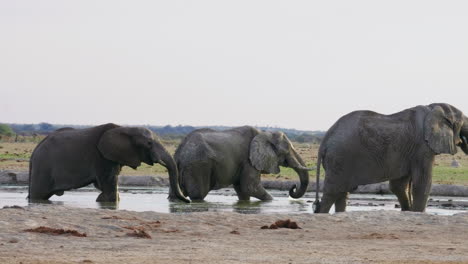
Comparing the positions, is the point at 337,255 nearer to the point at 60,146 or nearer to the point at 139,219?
the point at 139,219

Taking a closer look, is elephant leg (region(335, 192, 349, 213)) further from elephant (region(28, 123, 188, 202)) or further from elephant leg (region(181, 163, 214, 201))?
elephant leg (region(181, 163, 214, 201))

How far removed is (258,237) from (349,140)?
590 centimetres

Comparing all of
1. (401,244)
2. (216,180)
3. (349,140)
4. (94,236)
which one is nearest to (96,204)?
(216,180)

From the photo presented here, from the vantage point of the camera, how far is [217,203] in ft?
80.8

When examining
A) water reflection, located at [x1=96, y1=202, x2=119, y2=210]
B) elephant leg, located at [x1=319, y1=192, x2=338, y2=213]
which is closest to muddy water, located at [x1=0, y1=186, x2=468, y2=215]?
water reflection, located at [x1=96, y1=202, x2=119, y2=210]

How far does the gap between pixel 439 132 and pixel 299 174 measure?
6327 millimetres

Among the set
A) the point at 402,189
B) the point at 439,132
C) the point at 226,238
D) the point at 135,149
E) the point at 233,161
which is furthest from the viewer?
the point at 233,161

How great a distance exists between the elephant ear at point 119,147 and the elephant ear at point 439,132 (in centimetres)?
679

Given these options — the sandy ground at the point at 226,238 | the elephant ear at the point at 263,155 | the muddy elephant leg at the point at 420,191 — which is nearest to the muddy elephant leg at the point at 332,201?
the muddy elephant leg at the point at 420,191

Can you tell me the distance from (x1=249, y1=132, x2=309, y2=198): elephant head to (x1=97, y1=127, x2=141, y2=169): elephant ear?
350 centimetres

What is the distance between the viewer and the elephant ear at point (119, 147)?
76.0 feet

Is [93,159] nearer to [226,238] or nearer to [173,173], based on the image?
[173,173]

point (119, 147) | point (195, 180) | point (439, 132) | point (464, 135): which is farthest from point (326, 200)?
point (195, 180)

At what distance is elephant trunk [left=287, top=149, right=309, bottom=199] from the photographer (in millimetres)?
25672
